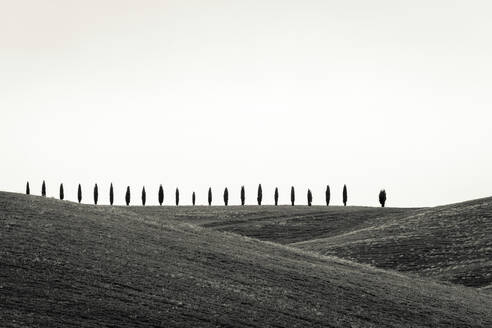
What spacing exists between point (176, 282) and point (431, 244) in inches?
1749

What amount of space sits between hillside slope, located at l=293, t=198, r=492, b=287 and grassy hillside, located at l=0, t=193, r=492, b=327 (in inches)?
352

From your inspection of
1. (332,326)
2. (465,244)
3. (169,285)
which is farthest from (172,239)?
(465,244)

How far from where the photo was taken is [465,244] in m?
83.6

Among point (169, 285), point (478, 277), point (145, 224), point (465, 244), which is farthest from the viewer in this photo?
point (465, 244)

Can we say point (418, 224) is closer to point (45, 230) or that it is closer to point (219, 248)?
point (219, 248)

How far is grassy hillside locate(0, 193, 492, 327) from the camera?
38.1 metres

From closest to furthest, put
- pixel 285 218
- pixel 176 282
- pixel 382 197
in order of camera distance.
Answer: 1. pixel 176 282
2. pixel 285 218
3. pixel 382 197

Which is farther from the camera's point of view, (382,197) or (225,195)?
(225,195)

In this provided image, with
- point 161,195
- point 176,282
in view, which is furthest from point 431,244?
point 161,195

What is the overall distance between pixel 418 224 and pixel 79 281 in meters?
59.4

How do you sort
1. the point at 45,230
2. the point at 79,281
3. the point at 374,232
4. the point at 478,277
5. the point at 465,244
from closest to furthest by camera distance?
the point at 79,281
the point at 45,230
the point at 478,277
the point at 465,244
the point at 374,232

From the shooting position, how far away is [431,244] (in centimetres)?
8419

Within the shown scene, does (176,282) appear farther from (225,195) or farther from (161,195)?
(225,195)

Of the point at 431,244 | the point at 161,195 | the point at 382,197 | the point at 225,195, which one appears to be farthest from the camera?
the point at 225,195
